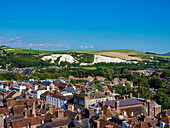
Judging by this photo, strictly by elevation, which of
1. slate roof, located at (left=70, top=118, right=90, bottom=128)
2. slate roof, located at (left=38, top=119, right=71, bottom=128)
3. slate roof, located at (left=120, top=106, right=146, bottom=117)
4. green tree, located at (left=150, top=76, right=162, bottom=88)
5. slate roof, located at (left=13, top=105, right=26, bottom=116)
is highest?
slate roof, located at (left=70, top=118, right=90, bottom=128)

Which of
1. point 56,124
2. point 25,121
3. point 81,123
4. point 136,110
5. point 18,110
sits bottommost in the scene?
point 136,110

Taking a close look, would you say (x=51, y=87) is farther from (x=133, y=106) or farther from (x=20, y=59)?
(x=20, y=59)

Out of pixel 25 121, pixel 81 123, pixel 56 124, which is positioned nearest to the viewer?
pixel 81 123

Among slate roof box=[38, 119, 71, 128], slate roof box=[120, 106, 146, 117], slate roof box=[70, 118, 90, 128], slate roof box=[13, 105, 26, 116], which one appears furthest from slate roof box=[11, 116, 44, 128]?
slate roof box=[120, 106, 146, 117]

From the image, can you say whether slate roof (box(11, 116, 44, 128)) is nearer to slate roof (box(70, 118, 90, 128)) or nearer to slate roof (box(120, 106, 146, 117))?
slate roof (box(70, 118, 90, 128))

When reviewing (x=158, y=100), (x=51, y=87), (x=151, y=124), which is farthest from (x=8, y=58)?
(x=151, y=124)

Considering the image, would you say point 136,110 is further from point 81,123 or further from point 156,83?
point 156,83

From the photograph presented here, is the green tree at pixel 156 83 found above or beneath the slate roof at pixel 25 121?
beneath

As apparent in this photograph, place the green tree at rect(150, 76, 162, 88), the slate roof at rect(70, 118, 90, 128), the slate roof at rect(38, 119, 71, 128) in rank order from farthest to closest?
the green tree at rect(150, 76, 162, 88) → the slate roof at rect(38, 119, 71, 128) → the slate roof at rect(70, 118, 90, 128)

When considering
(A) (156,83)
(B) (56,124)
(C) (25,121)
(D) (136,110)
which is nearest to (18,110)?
(C) (25,121)

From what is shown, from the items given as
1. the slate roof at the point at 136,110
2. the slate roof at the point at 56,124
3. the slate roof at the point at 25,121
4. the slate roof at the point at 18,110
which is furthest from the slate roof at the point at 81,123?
the slate roof at the point at 136,110

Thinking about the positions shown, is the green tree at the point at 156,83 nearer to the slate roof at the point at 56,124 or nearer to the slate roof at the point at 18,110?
the slate roof at the point at 18,110
